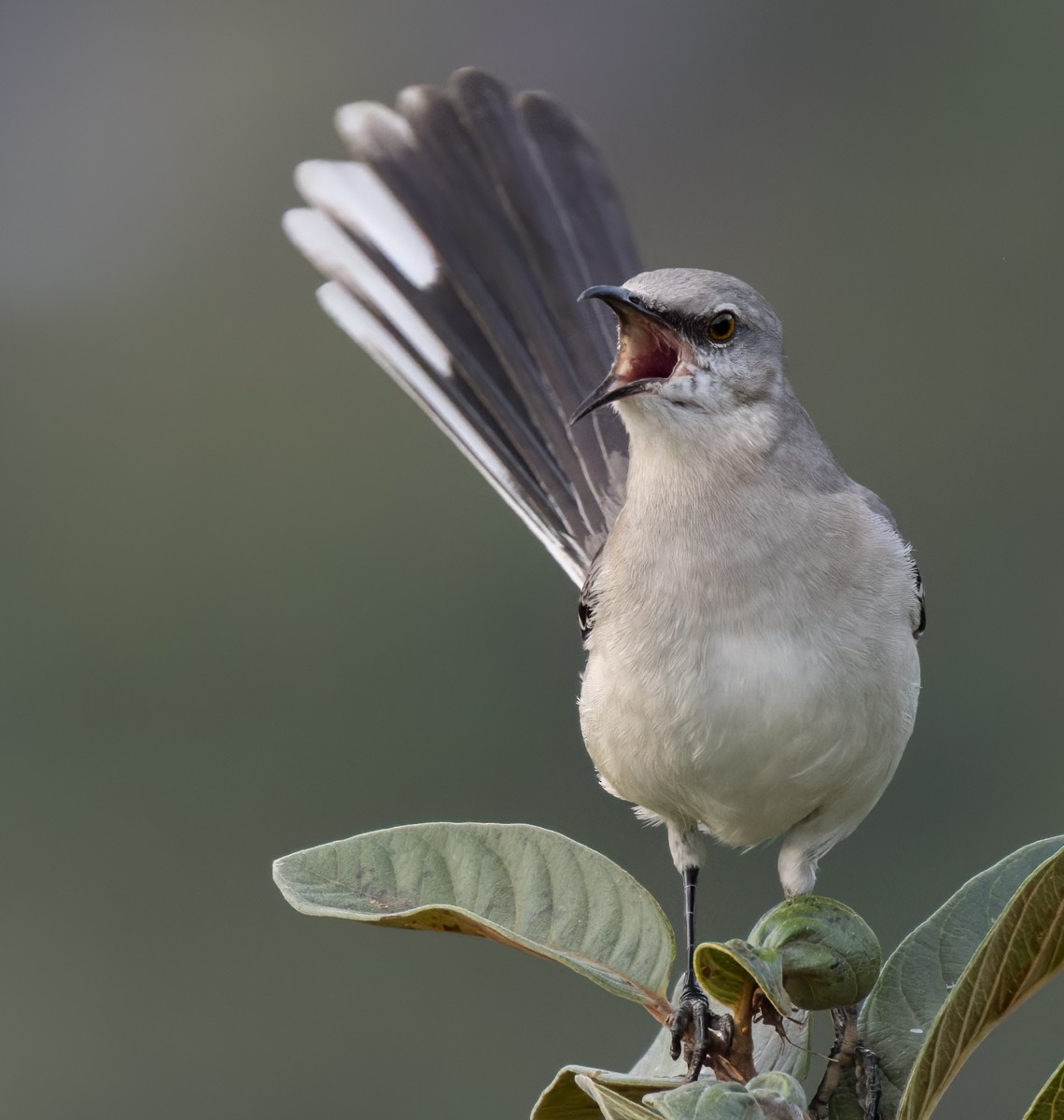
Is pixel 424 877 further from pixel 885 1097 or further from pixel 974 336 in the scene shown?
pixel 974 336

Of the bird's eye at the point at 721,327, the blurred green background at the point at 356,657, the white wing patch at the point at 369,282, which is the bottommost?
the blurred green background at the point at 356,657

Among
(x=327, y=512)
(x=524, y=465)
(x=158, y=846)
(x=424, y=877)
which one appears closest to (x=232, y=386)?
(x=327, y=512)

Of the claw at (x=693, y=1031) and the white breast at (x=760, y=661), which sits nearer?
the claw at (x=693, y=1031)

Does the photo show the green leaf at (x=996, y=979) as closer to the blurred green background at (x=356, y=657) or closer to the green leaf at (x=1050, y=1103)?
the green leaf at (x=1050, y=1103)

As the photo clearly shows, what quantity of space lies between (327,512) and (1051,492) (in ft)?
13.3

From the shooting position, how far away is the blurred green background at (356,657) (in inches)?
289

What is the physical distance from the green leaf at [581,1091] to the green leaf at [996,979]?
0.26 m

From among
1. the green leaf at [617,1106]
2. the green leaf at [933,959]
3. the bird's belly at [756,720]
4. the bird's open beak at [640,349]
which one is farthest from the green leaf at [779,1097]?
the bird's open beak at [640,349]

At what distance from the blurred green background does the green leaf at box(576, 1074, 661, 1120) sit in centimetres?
511

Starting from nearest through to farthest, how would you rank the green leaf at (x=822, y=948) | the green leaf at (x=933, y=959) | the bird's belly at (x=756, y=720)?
the green leaf at (x=822, y=948)
the green leaf at (x=933, y=959)
the bird's belly at (x=756, y=720)

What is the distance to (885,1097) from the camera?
6.07ft

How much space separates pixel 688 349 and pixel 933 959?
3.94ft

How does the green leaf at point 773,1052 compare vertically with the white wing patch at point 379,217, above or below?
below

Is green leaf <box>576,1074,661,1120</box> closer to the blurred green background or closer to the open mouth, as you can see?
the open mouth
